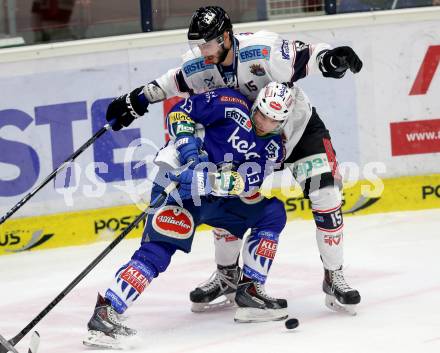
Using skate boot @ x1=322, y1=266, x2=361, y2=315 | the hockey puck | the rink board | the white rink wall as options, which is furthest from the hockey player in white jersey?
the rink board

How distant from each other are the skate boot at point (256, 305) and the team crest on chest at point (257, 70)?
3.26ft

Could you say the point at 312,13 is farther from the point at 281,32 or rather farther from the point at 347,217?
the point at 347,217

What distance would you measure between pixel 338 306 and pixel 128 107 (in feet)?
4.89

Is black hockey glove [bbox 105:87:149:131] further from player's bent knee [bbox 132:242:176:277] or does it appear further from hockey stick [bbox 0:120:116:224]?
player's bent knee [bbox 132:242:176:277]

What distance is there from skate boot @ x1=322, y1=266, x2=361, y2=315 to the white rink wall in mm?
2429

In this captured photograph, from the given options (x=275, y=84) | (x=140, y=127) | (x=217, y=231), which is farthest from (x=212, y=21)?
(x=140, y=127)

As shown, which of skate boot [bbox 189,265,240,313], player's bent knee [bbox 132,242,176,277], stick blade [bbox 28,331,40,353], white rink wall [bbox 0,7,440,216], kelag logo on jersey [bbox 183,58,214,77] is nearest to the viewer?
stick blade [bbox 28,331,40,353]

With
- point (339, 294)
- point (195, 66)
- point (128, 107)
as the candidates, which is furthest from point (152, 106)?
point (339, 294)

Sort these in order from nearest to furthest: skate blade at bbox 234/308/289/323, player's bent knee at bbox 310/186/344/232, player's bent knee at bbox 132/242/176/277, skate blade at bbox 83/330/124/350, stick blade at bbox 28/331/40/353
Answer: stick blade at bbox 28/331/40/353 < skate blade at bbox 83/330/124/350 < player's bent knee at bbox 132/242/176/277 < skate blade at bbox 234/308/289/323 < player's bent knee at bbox 310/186/344/232

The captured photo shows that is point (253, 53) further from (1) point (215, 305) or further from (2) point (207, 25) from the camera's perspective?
(1) point (215, 305)

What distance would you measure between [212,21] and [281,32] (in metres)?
2.54

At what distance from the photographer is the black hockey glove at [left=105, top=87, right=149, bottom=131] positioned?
599 centimetres

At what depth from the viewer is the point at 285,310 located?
5531 millimetres

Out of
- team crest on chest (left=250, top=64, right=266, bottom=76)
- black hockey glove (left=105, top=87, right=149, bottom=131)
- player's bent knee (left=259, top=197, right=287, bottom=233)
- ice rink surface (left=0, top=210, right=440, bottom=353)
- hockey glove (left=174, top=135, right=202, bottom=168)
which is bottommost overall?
ice rink surface (left=0, top=210, right=440, bottom=353)
